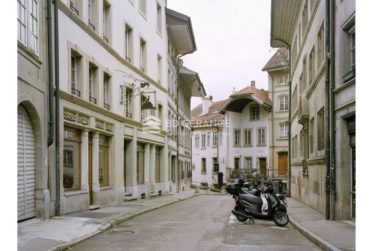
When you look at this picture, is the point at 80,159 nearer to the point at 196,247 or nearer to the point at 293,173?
the point at 196,247

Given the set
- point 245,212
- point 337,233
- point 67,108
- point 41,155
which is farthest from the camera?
point 67,108

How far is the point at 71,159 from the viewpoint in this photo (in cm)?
1603

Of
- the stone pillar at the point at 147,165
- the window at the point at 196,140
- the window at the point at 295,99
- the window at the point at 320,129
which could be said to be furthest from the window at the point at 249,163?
the window at the point at 320,129

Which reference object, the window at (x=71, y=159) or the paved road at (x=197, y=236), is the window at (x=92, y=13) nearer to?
the window at (x=71, y=159)

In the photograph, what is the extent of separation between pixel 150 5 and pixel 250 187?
595 inches

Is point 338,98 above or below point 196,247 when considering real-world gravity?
above

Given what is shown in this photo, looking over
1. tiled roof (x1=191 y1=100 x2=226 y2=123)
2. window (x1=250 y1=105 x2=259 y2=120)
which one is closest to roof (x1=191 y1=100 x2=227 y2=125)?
tiled roof (x1=191 y1=100 x2=226 y2=123)

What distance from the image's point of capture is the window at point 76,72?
16337 millimetres

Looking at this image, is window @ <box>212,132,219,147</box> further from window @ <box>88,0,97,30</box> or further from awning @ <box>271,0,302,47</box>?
window @ <box>88,0,97,30</box>

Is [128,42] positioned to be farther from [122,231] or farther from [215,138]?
[215,138]

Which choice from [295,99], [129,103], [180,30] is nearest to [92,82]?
[129,103]

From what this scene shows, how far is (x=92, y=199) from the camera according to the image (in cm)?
1780
